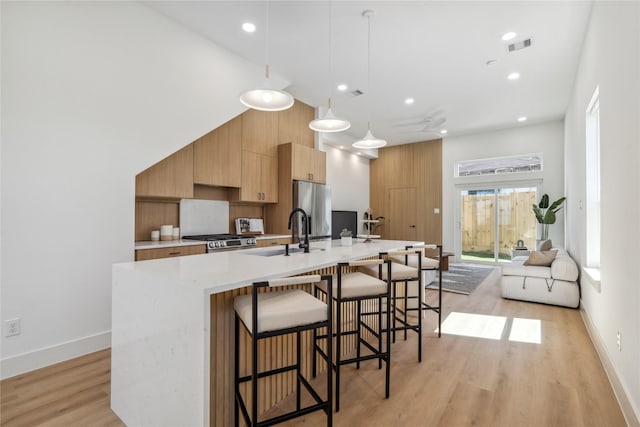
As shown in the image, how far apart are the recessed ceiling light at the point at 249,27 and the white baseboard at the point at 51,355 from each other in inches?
132

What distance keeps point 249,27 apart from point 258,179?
6.91 ft

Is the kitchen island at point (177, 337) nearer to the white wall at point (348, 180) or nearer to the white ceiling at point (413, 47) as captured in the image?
the white ceiling at point (413, 47)

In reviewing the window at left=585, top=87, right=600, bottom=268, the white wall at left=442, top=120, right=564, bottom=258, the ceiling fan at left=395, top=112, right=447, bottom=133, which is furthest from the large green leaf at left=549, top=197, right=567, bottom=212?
the window at left=585, top=87, right=600, bottom=268

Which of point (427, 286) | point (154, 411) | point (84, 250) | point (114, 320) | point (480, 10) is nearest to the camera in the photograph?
point (154, 411)

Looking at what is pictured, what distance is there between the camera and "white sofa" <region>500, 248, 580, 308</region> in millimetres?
3998

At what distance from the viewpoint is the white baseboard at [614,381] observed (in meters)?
1.73

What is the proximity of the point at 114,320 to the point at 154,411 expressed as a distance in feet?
2.05

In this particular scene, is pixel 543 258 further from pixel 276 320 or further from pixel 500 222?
pixel 276 320

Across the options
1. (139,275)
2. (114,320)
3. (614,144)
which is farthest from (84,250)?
(614,144)

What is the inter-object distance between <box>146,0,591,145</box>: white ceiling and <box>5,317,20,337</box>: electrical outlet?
9.92 feet

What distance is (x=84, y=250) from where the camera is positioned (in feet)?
8.79

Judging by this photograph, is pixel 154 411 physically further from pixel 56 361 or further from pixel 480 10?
pixel 480 10

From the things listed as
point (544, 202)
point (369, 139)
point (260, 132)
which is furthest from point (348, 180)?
point (369, 139)

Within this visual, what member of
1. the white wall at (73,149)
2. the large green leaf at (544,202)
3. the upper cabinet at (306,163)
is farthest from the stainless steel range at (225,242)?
the large green leaf at (544,202)
